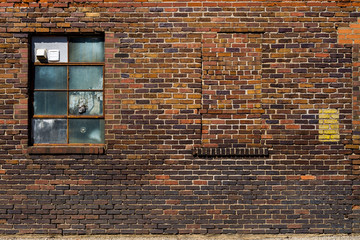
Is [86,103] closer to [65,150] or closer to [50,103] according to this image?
[50,103]

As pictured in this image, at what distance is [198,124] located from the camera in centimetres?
481

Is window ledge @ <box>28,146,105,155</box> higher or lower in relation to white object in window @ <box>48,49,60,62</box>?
lower

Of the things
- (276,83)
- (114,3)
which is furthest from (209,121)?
(114,3)

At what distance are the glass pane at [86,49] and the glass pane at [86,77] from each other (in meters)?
0.15

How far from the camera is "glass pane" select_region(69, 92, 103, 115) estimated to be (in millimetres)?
4949

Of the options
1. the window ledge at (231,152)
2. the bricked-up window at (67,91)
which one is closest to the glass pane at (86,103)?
the bricked-up window at (67,91)

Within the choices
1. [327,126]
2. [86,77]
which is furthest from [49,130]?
[327,126]

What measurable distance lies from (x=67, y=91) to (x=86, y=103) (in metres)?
0.36

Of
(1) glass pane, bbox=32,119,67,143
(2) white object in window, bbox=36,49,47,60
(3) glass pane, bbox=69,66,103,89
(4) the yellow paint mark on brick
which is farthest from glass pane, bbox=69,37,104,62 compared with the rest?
(4) the yellow paint mark on brick

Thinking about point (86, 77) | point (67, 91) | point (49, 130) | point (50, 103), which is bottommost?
point (49, 130)

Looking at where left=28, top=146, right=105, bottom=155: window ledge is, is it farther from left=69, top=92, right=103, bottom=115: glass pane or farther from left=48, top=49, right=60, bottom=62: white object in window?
left=48, top=49, right=60, bottom=62: white object in window

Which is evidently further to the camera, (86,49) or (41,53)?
(86,49)

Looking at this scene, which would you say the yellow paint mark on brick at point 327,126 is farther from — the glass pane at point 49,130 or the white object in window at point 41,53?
the white object in window at point 41,53

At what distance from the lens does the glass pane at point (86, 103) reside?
4949mm
